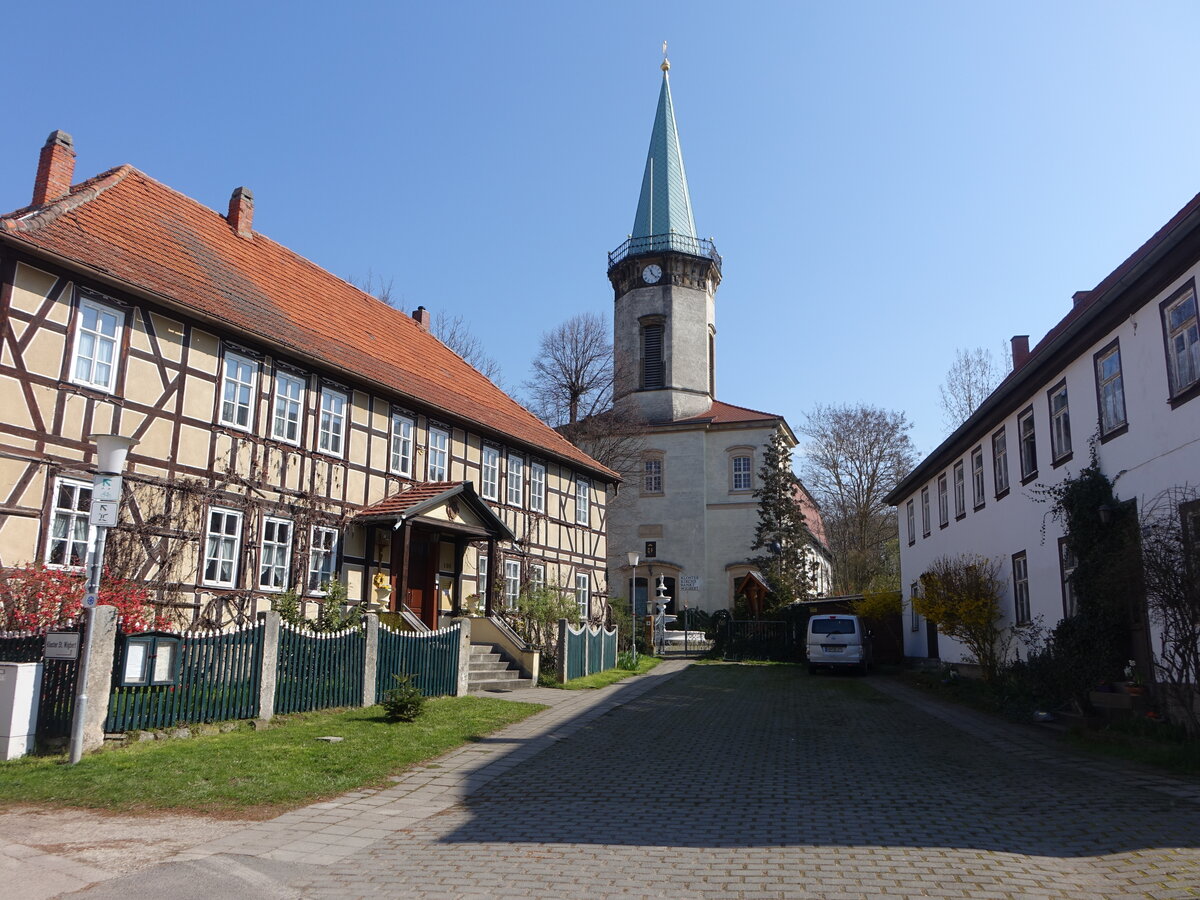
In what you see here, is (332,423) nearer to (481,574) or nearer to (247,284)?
(247,284)

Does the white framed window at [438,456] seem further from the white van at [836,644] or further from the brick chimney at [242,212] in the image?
the white van at [836,644]

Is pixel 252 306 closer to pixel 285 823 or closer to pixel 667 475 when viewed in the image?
pixel 285 823

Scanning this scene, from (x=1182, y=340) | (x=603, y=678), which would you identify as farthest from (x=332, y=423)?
(x=1182, y=340)

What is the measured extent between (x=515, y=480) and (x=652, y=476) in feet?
68.8

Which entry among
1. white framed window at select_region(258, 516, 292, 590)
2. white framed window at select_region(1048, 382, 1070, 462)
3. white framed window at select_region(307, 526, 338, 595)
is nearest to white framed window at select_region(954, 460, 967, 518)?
white framed window at select_region(1048, 382, 1070, 462)

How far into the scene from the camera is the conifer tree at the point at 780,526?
4047 centimetres

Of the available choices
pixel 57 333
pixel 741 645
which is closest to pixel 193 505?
pixel 57 333

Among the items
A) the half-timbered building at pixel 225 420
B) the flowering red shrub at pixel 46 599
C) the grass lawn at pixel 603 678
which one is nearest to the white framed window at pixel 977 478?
the grass lawn at pixel 603 678

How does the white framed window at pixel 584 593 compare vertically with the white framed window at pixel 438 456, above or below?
below

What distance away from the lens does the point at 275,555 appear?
17.2 m

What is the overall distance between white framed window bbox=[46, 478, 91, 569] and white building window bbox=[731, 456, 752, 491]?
33977 millimetres

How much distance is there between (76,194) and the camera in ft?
52.8

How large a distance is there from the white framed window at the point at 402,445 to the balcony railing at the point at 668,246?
28.0 m

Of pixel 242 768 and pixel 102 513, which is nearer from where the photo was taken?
pixel 242 768
